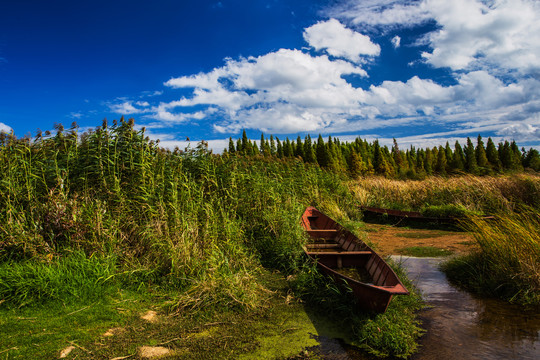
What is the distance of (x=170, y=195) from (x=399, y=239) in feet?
22.7

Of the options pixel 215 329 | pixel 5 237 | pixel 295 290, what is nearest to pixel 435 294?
pixel 295 290

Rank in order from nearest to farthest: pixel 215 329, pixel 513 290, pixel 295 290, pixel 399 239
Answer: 1. pixel 215 329
2. pixel 513 290
3. pixel 295 290
4. pixel 399 239

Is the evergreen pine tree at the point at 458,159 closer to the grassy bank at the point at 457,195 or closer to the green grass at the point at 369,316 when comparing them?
the grassy bank at the point at 457,195

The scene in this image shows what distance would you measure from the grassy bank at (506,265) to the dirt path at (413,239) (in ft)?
6.11

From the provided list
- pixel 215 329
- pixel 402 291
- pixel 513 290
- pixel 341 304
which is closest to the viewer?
pixel 402 291

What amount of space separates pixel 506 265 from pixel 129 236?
6389mm

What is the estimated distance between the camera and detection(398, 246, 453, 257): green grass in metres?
7.65

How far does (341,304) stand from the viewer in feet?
14.7

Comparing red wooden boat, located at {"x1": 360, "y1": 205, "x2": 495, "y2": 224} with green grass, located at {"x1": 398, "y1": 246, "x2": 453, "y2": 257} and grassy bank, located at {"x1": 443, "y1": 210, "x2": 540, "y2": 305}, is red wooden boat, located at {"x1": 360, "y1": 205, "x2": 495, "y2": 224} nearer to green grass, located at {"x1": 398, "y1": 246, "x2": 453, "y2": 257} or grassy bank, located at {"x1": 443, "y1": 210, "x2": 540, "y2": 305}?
green grass, located at {"x1": 398, "y1": 246, "x2": 453, "y2": 257}

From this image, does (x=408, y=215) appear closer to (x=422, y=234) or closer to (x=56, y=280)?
(x=422, y=234)

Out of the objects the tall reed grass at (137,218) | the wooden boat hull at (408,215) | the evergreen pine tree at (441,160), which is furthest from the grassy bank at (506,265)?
the evergreen pine tree at (441,160)

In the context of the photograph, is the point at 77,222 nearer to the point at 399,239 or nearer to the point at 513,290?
the point at 513,290

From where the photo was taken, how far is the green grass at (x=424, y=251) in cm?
765

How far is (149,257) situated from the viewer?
18.1ft
